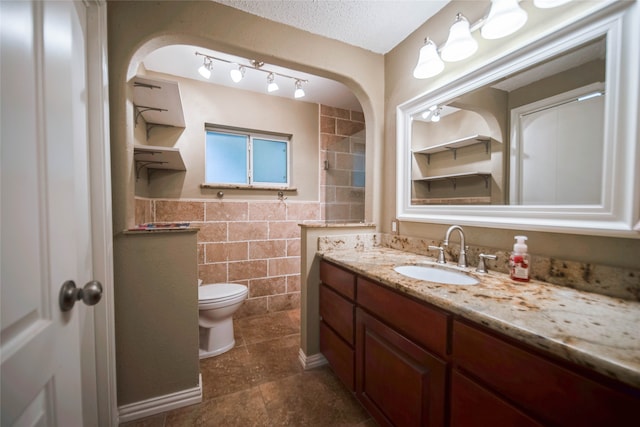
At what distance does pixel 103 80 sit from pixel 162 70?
1.34 m

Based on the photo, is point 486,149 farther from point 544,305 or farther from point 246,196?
point 246,196

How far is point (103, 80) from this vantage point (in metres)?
1.11

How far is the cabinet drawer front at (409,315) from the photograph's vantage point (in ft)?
2.71

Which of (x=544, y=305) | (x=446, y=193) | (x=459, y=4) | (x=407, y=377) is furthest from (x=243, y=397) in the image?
(x=459, y=4)

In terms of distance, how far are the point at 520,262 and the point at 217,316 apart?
1.90 metres

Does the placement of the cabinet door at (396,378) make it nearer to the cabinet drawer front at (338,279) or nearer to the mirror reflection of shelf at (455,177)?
the cabinet drawer front at (338,279)

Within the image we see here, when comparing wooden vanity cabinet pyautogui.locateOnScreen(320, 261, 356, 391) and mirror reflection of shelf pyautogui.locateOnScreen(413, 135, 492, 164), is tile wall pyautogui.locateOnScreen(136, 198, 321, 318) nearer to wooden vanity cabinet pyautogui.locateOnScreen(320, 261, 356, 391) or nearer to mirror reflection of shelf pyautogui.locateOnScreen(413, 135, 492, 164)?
wooden vanity cabinet pyautogui.locateOnScreen(320, 261, 356, 391)

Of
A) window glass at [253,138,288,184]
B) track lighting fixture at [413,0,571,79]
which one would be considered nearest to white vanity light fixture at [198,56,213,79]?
window glass at [253,138,288,184]

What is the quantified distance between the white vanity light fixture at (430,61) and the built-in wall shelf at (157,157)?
1.60 metres

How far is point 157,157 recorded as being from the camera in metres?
1.79

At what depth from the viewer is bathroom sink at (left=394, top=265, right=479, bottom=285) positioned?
1.22 meters

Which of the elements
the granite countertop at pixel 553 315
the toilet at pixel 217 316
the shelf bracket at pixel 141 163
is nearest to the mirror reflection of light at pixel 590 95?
Result: the granite countertop at pixel 553 315

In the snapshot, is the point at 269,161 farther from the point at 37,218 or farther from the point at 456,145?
the point at 37,218

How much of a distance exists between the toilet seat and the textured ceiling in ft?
6.26
